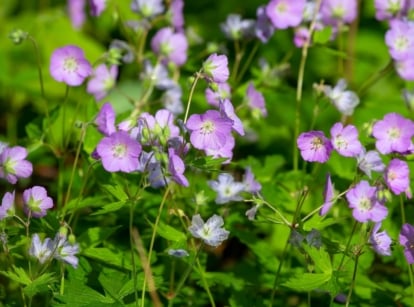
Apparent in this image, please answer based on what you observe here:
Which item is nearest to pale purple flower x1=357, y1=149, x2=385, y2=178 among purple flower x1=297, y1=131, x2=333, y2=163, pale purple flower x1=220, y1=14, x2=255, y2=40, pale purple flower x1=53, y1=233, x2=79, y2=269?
purple flower x1=297, y1=131, x2=333, y2=163

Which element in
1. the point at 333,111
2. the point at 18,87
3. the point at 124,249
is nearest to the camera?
the point at 124,249

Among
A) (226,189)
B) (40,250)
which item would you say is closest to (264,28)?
(226,189)

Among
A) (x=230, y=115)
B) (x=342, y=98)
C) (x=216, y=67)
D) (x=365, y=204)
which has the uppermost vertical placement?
(x=216, y=67)

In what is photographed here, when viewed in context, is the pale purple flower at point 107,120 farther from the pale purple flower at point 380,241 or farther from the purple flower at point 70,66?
the pale purple flower at point 380,241

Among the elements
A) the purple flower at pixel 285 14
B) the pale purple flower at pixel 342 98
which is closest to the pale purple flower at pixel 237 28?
the purple flower at pixel 285 14

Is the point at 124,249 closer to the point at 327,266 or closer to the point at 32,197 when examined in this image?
the point at 32,197

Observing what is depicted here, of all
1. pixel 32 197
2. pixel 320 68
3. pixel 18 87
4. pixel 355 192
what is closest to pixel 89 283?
pixel 32 197

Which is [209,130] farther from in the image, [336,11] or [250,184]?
[336,11]
